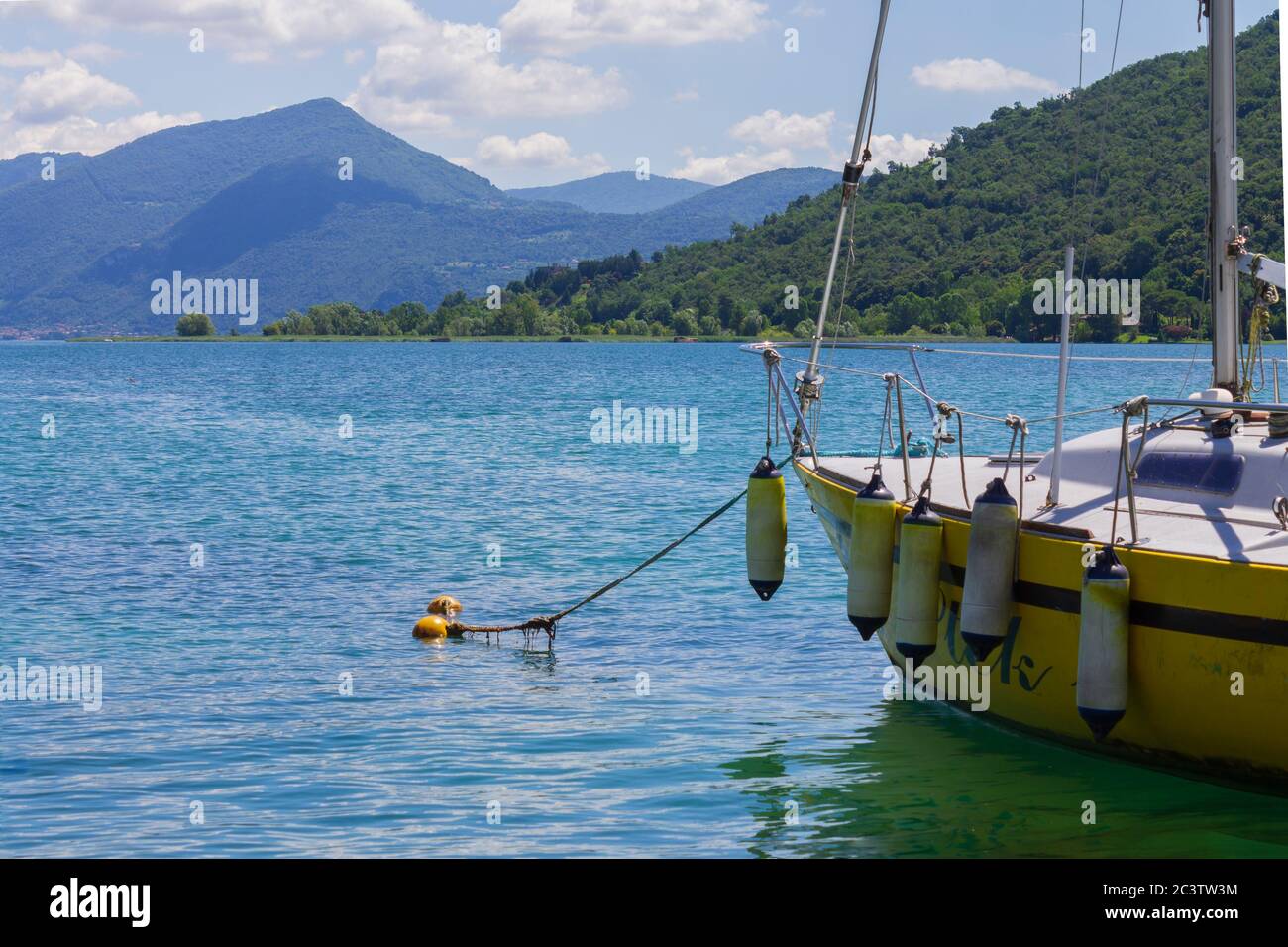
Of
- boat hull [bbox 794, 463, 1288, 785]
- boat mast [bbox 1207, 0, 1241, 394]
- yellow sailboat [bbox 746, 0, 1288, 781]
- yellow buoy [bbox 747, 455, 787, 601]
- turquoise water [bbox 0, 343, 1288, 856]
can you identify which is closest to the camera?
boat hull [bbox 794, 463, 1288, 785]

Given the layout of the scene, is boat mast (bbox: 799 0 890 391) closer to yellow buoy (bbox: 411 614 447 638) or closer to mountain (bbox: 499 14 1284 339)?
mountain (bbox: 499 14 1284 339)

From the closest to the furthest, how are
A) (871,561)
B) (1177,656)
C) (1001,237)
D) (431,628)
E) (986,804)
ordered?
(1177,656) < (986,804) < (871,561) < (431,628) < (1001,237)

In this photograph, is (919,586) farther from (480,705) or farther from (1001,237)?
(1001,237)

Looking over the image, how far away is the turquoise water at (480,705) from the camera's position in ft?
30.1

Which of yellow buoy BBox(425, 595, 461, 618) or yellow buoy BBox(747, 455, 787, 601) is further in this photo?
yellow buoy BBox(425, 595, 461, 618)

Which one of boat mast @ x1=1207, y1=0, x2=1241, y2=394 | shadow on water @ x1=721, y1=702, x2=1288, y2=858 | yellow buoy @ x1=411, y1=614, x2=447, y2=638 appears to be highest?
boat mast @ x1=1207, y1=0, x2=1241, y2=394

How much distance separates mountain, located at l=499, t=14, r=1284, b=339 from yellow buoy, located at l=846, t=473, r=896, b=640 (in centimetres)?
218

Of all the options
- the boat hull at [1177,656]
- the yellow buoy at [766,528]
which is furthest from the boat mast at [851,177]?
the boat hull at [1177,656]

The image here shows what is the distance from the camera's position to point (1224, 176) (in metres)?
9.93

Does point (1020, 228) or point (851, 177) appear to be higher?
point (1020, 228)

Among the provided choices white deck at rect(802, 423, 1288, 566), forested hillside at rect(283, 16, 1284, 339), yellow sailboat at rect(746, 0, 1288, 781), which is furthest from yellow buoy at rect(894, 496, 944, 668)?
forested hillside at rect(283, 16, 1284, 339)

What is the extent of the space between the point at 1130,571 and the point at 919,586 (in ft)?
5.33

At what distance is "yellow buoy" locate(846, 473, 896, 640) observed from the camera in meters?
10.0

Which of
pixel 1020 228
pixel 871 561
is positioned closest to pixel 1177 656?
pixel 871 561
